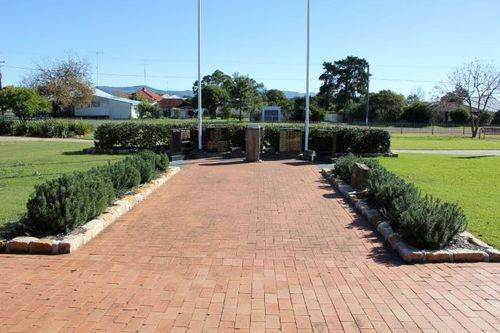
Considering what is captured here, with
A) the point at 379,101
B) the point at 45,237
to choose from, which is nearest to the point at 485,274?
the point at 45,237

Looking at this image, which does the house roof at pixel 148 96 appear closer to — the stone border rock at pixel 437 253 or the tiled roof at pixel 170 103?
the tiled roof at pixel 170 103

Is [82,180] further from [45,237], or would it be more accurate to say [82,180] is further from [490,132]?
[490,132]

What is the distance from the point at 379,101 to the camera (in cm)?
6688

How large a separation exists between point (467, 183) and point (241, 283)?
28.9ft

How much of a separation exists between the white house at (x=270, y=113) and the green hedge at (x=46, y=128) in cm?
3612

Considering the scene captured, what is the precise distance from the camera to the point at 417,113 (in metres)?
64.3

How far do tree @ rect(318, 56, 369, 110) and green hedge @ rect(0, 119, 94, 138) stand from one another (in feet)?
172

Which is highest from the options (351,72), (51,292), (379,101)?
(351,72)

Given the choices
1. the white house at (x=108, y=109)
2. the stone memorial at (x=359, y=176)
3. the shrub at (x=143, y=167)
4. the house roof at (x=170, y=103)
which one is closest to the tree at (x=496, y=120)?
the white house at (x=108, y=109)

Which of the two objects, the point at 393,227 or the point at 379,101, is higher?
the point at 379,101

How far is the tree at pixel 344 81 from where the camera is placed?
81.2 metres

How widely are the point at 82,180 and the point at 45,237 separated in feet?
4.00

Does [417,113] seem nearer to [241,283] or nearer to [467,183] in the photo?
[467,183]

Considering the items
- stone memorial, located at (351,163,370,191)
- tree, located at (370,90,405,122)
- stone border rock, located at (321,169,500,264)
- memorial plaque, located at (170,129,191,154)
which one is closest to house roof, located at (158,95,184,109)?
tree, located at (370,90,405,122)
